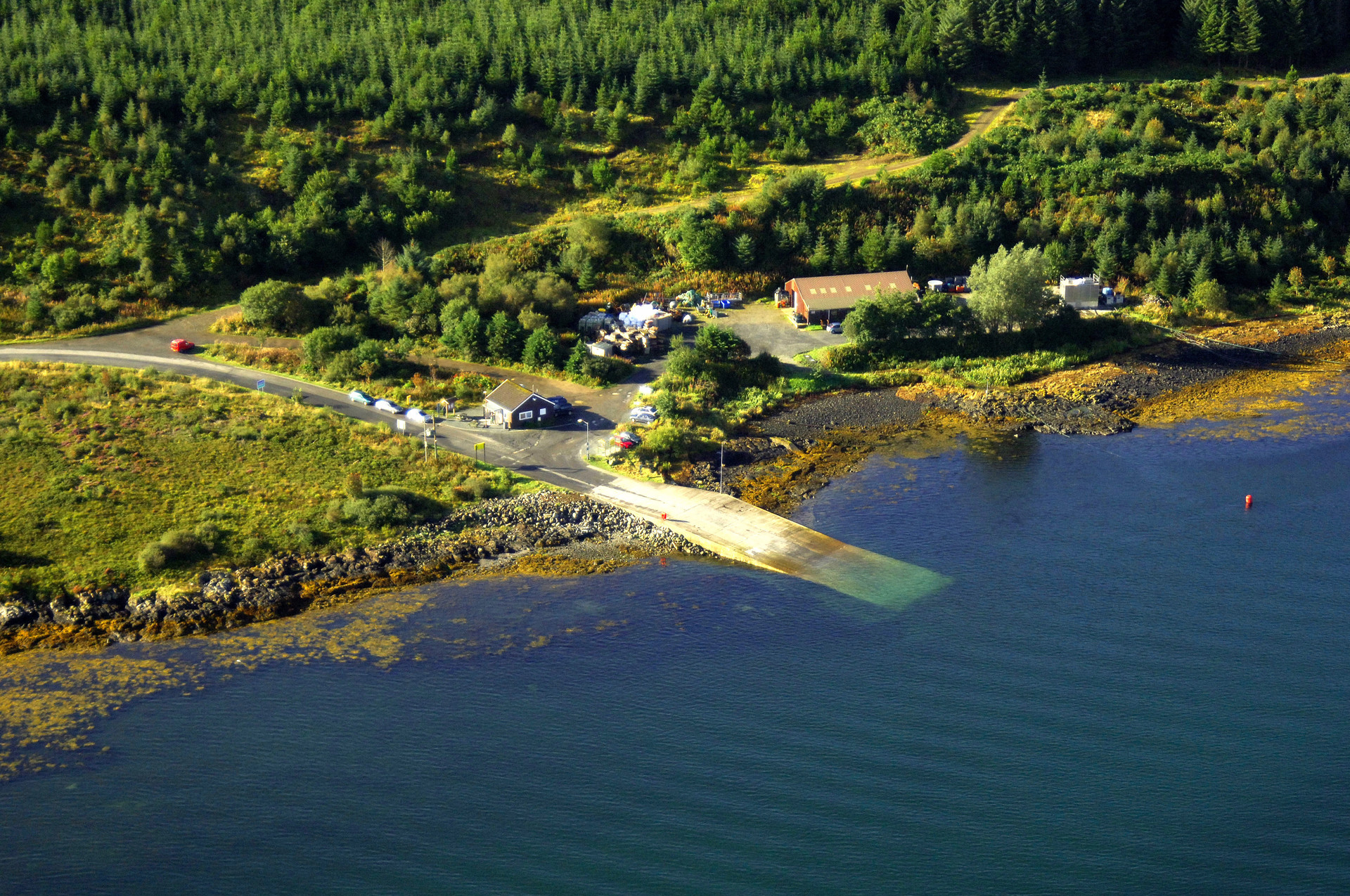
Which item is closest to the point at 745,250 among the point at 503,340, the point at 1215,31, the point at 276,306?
the point at 503,340

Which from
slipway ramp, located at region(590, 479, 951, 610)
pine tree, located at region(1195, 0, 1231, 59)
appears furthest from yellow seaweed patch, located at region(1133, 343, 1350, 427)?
pine tree, located at region(1195, 0, 1231, 59)

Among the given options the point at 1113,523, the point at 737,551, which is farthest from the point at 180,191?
the point at 1113,523

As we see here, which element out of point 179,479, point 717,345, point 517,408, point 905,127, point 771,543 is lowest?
point 771,543

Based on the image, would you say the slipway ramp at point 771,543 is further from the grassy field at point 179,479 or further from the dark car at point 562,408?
the dark car at point 562,408

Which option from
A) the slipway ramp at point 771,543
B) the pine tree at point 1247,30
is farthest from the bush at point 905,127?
the slipway ramp at point 771,543

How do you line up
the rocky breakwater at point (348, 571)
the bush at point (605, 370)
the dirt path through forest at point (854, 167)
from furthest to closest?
the dirt path through forest at point (854, 167), the bush at point (605, 370), the rocky breakwater at point (348, 571)

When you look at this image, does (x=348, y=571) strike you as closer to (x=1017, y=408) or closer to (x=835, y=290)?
(x=1017, y=408)

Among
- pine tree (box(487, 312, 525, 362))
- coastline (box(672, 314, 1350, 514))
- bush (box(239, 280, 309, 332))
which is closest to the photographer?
coastline (box(672, 314, 1350, 514))

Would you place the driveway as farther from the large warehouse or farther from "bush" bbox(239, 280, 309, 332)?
"bush" bbox(239, 280, 309, 332)
